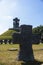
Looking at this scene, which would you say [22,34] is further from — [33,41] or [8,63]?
[8,63]

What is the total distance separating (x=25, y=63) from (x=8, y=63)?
0.94m

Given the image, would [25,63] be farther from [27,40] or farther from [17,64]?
[27,40]

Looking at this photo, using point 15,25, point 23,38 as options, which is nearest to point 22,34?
point 23,38

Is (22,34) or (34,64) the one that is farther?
(22,34)

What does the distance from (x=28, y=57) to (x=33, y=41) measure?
Result: 1.02 meters

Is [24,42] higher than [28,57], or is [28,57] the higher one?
[24,42]

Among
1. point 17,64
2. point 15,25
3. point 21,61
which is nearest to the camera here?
point 17,64

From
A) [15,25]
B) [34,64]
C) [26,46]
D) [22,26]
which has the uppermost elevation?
[15,25]

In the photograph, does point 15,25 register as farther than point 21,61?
Yes

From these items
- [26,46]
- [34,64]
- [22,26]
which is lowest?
[34,64]

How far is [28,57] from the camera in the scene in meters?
14.5

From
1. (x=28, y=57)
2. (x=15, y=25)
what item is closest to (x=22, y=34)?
(x=28, y=57)

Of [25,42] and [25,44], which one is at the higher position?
[25,42]

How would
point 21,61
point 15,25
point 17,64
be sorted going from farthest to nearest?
point 15,25, point 21,61, point 17,64
